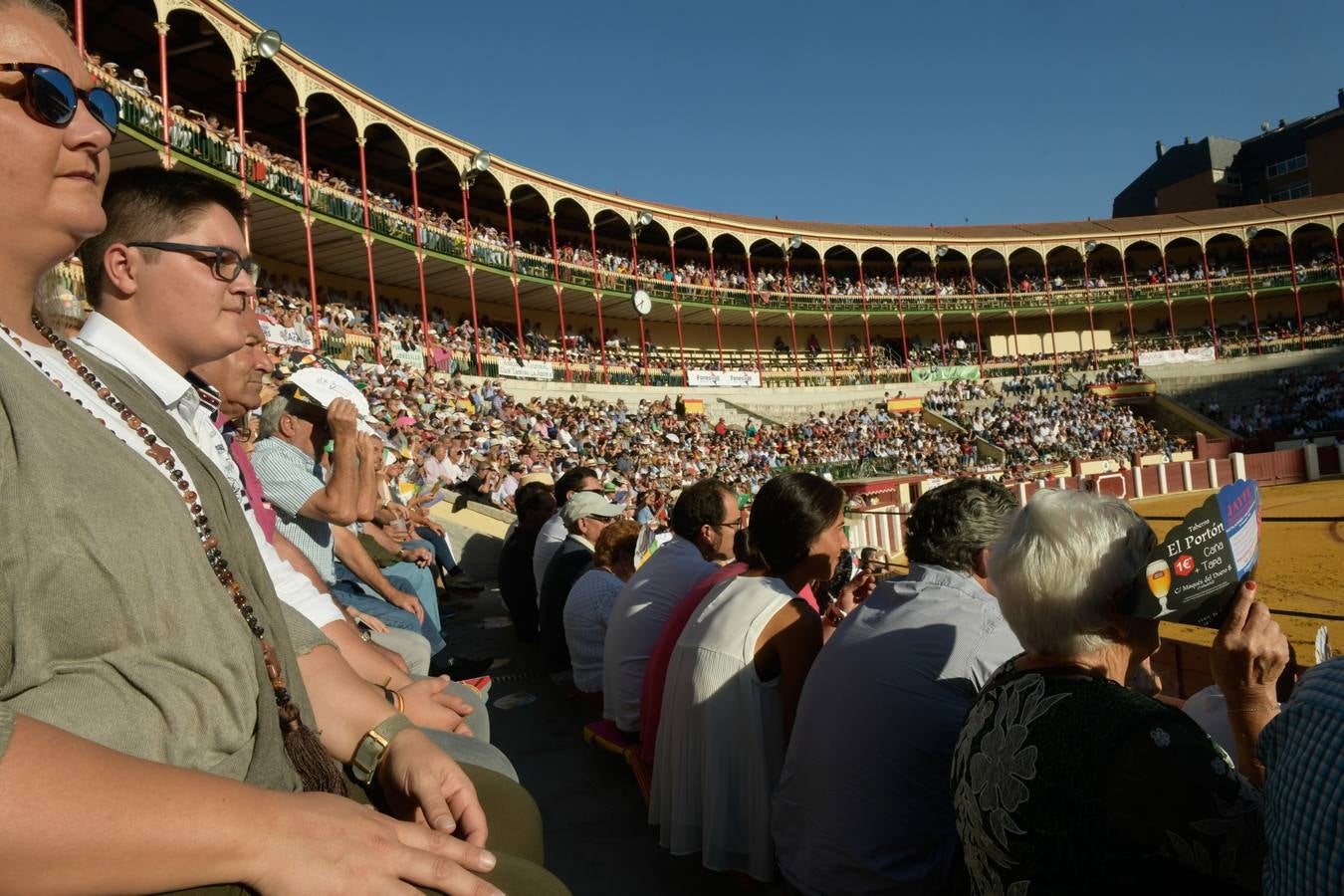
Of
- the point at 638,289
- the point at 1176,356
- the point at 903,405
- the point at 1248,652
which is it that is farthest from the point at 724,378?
the point at 1248,652

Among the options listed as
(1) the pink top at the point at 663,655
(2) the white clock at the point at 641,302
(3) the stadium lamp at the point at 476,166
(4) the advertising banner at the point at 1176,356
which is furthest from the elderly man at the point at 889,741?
(4) the advertising banner at the point at 1176,356

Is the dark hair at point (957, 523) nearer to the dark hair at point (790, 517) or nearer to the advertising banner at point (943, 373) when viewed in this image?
the dark hair at point (790, 517)

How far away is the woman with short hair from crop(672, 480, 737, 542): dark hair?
4.52 feet

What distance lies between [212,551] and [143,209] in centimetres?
89

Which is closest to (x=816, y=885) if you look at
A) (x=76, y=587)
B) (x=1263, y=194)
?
(x=76, y=587)

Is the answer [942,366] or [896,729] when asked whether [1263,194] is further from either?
[896,729]

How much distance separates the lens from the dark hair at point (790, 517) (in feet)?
9.49

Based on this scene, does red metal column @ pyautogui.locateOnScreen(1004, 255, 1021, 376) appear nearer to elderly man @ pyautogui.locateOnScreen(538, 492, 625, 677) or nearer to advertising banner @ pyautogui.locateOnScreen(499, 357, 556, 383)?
advertising banner @ pyautogui.locateOnScreen(499, 357, 556, 383)

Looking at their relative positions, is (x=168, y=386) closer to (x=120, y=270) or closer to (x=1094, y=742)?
(x=120, y=270)

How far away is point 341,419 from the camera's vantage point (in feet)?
9.63

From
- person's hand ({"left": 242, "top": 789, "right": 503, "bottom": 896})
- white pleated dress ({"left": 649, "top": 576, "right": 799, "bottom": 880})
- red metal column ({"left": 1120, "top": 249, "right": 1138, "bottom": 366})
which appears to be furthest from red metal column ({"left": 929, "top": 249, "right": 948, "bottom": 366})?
person's hand ({"left": 242, "top": 789, "right": 503, "bottom": 896})

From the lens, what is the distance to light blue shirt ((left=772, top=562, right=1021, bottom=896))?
2.16 metres

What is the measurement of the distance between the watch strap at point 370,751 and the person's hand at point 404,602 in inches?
110

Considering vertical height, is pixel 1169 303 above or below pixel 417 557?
above
